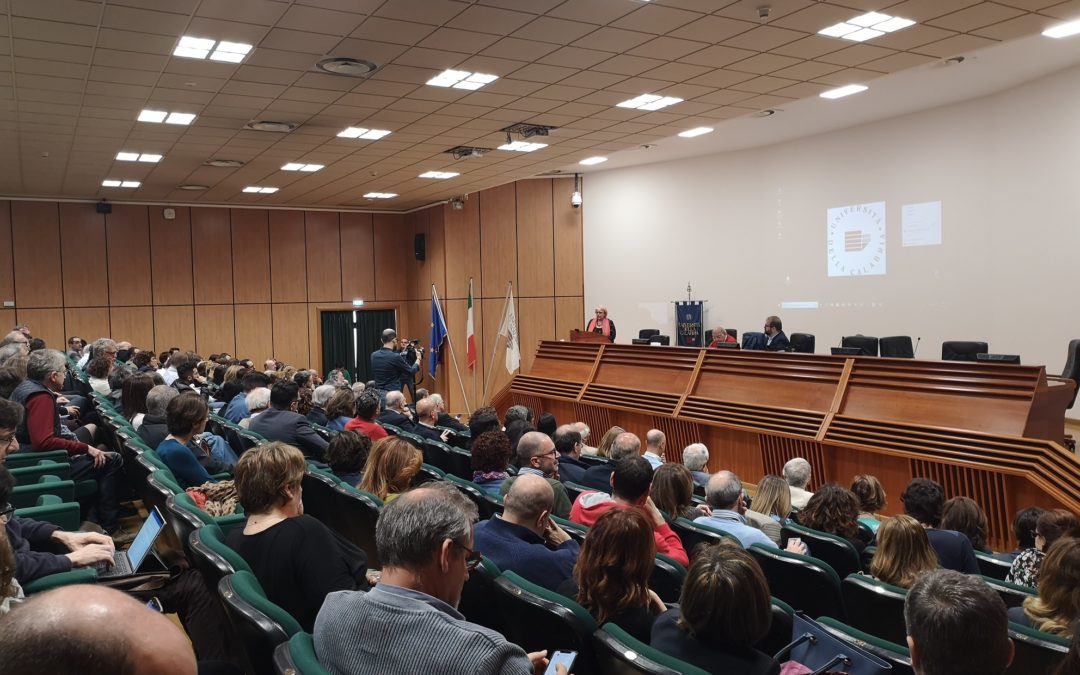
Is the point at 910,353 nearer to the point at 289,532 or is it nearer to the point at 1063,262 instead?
the point at 1063,262

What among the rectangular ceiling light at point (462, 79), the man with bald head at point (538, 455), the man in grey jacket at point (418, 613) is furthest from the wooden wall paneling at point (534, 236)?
the man in grey jacket at point (418, 613)

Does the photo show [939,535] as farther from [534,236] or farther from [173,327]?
[173,327]

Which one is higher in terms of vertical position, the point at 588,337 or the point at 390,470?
the point at 588,337

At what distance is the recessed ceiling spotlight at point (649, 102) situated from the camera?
780 centimetres

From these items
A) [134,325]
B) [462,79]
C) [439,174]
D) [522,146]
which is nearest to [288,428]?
[462,79]

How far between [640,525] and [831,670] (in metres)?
0.65

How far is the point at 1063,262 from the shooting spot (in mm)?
9406

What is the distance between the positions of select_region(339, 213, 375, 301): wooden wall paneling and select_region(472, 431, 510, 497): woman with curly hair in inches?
462

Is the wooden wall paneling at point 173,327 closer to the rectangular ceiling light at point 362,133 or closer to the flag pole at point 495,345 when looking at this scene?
the flag pole at point 495,345

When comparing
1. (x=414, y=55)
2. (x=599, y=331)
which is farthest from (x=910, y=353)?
(x=414, y=55)

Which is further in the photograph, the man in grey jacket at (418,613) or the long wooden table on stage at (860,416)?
the long wooden table on stage at (860,416)

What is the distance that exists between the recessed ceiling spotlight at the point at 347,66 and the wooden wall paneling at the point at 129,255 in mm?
8854

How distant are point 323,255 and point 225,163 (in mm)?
5094

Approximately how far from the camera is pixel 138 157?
962 centimetres
